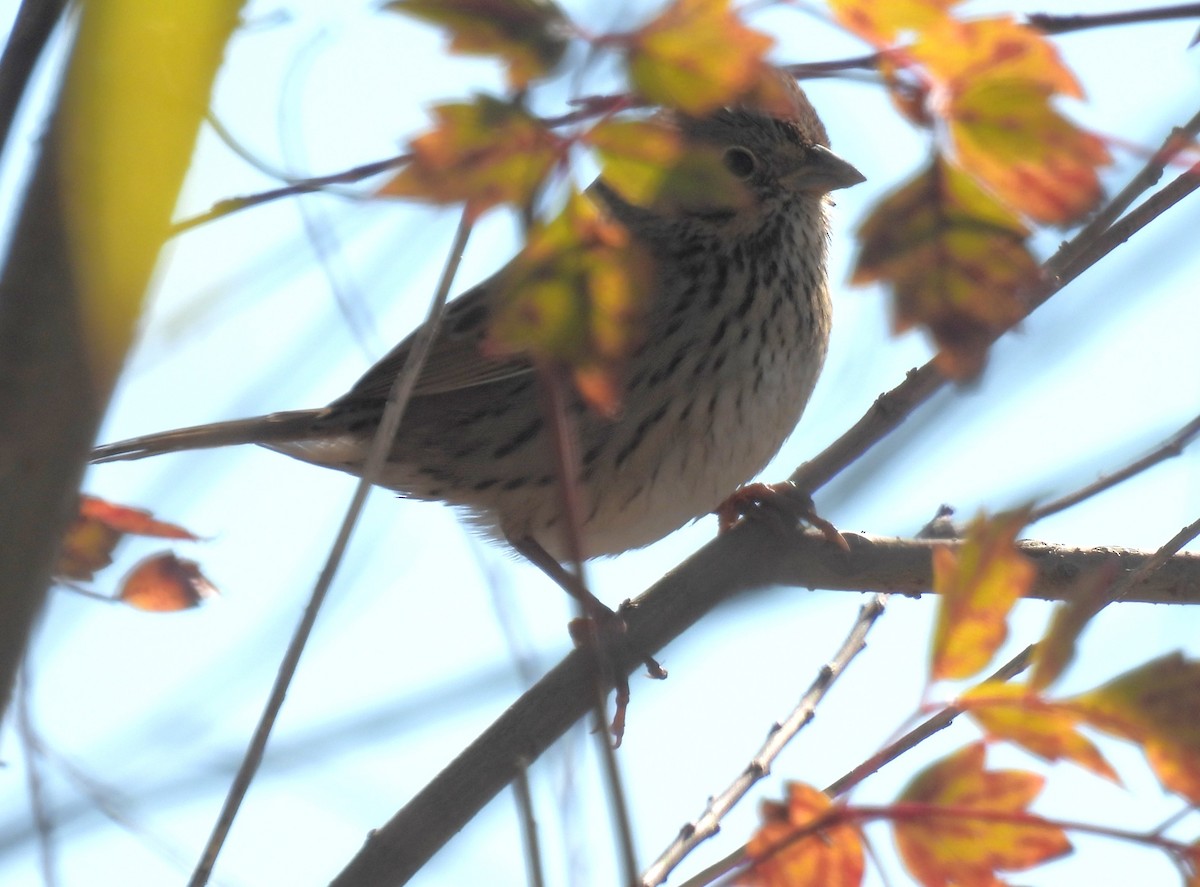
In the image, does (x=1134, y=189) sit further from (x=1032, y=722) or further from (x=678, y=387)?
(x=678, y=387)

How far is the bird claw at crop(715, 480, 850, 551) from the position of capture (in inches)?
126

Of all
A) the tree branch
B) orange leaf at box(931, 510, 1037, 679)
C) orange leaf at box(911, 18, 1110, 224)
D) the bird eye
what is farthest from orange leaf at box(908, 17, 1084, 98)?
the bird eye

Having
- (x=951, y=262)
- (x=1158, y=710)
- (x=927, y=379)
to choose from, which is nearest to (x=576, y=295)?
(x=951, y=262)

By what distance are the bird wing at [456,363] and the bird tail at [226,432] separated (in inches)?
8.9

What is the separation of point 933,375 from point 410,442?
7.07ft

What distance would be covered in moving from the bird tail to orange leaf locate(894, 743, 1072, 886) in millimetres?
2689

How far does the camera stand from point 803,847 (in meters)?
1.77

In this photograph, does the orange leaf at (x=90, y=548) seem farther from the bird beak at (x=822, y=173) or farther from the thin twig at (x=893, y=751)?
the bird beak at (x=822, y=173)

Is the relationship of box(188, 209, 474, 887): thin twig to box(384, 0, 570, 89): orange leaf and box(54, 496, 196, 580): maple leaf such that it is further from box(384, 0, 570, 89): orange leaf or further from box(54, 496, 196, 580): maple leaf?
box(54, 496, 196, 580): maple leaf

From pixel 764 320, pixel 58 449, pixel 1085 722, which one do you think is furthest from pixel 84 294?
pixel 764 320

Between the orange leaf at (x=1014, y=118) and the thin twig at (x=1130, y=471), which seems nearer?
the orange leaf at (x=1014, y=118)

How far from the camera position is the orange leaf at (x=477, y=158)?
57.8 inches

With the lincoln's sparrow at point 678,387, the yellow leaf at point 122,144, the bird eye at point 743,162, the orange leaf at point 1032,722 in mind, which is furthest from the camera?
the bird eye at point 743,162

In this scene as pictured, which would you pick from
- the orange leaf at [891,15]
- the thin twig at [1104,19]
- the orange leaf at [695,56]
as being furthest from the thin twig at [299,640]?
the thin twig at [1104,19]
